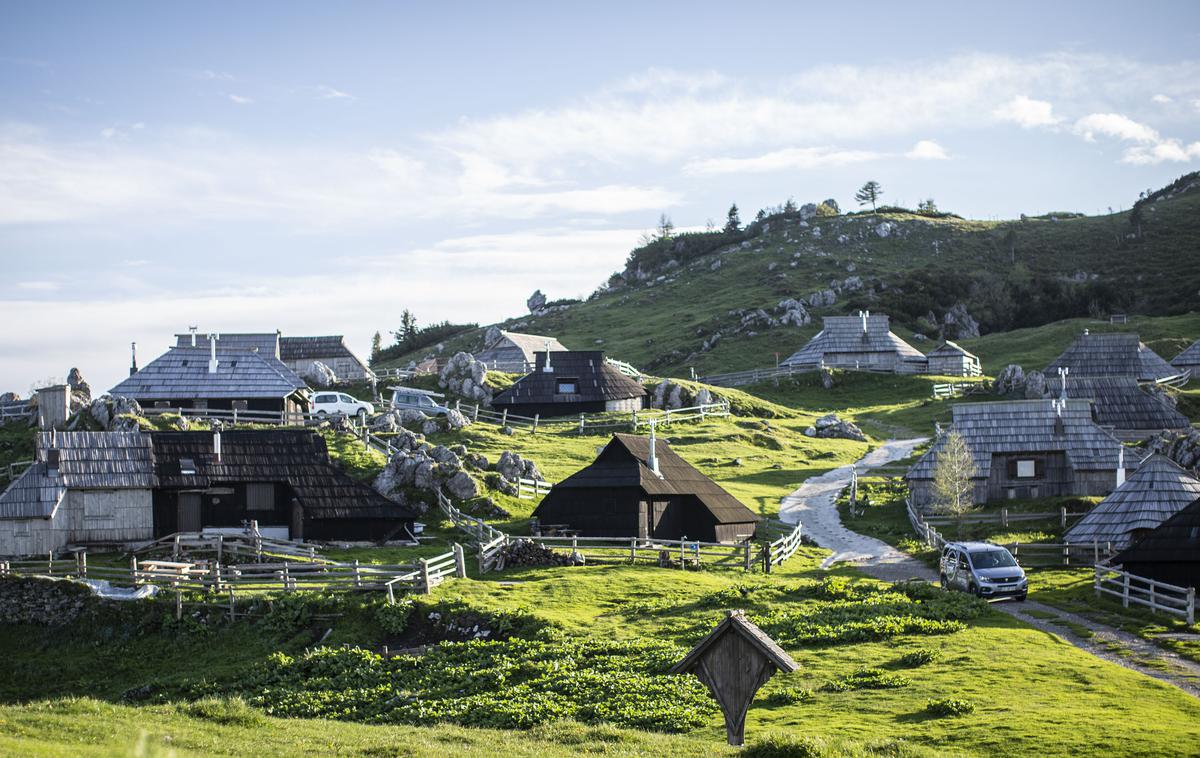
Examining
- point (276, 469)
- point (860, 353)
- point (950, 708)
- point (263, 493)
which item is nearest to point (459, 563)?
point (276, 469)

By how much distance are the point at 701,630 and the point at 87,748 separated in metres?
15.9

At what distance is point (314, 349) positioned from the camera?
94562 millimetres

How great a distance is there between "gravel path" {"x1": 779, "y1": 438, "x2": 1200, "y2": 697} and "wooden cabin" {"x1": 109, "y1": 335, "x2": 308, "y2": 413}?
93.6 ft

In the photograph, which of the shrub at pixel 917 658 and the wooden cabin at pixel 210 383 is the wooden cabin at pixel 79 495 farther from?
the shrub at pixel 917 658

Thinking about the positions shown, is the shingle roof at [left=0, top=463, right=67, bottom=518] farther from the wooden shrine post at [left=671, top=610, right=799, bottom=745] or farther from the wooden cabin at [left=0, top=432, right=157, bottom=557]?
the wooden shrine post at [left=671, top=610, right=799, bottom=745]

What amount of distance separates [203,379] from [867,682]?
50.6m

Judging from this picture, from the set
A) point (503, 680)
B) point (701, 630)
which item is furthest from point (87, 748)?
point (701, 630)

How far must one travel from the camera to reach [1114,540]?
42.9 metres

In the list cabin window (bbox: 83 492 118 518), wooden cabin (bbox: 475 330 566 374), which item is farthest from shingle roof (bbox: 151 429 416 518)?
wooden cabin (bbox: 475 330 566 374)

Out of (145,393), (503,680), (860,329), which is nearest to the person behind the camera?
(503,680)

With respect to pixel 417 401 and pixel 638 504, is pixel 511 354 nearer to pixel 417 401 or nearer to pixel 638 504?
pixel 417 401

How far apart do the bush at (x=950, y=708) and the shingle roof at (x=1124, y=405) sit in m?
45.4

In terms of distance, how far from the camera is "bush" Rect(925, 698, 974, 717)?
2428cm

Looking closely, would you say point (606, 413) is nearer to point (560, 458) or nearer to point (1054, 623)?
point (560, 458)
